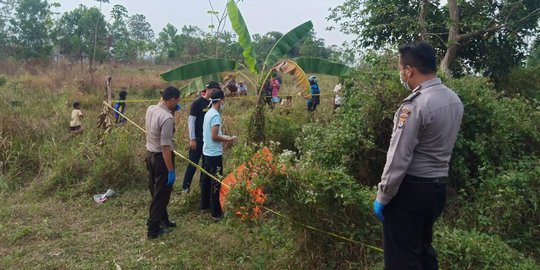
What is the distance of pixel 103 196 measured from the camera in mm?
5918

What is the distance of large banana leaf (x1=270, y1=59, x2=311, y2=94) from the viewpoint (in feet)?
20.6

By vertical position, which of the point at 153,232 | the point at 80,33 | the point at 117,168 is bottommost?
the point at 153,232

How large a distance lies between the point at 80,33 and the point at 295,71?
2535 centimetres

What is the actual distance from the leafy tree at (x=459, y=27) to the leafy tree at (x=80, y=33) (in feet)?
64.7

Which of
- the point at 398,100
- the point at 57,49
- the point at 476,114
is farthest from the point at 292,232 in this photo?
the point at 57,49

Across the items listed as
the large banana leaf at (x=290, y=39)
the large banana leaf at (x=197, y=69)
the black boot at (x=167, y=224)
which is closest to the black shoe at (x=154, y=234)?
the black boot at (x=167, y=224)

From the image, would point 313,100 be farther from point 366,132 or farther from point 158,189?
point 158,189

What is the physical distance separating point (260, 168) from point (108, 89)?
19.0 feet

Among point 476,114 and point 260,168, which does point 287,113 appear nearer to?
point 476,114

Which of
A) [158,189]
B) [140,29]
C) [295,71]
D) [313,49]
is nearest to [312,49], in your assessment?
[313,49]

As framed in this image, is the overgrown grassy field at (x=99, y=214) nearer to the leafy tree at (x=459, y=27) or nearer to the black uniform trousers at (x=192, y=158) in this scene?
the black uniform trousers at (x=192, y=158)

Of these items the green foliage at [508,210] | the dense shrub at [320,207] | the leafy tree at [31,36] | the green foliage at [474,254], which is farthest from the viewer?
the leafy tree at [31,36]

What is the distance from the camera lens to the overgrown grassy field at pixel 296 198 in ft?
10.3

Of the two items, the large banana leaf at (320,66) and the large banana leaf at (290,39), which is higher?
the large banana leaf at (290,39)
